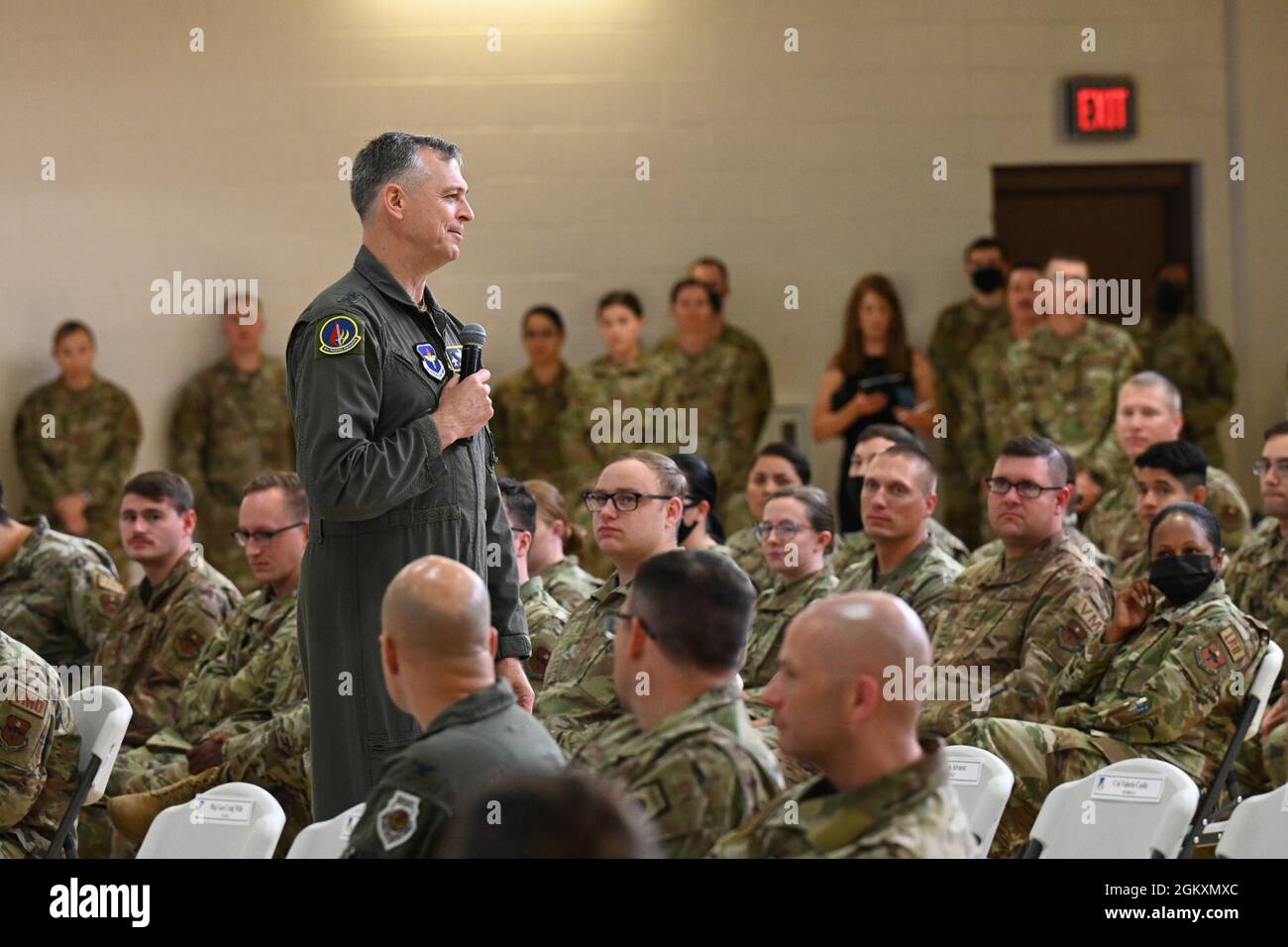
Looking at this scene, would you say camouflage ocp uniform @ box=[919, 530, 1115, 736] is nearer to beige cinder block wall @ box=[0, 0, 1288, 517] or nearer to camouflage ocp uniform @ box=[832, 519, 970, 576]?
camouflage ocp uniform @ box=[832, 519, 970, 576]

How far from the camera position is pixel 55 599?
5.12 m

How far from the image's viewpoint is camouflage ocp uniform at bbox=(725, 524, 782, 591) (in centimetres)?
516

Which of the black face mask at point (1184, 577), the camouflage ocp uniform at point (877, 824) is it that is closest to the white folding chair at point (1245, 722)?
the black face mask at point (1184, 577)

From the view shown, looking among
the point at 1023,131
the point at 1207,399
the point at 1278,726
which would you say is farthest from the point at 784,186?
the point at 1278,726

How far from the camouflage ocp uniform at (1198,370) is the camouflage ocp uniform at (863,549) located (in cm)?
233

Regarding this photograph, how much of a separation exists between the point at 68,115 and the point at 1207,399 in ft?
16.7

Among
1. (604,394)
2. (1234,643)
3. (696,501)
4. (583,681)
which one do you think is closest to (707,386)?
(604,394)

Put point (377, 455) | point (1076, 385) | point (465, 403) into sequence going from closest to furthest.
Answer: point (377, 455)
point (465, 403)
point (1076, 385)

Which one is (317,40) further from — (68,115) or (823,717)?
(823,717)

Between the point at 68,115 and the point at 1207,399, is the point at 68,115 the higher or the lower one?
the higher one

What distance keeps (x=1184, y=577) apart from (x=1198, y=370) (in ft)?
12.6

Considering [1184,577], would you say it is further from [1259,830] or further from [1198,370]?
[1198,370]

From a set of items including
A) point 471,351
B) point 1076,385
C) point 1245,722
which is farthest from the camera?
point 1076,385

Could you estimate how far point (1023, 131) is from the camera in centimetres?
800
